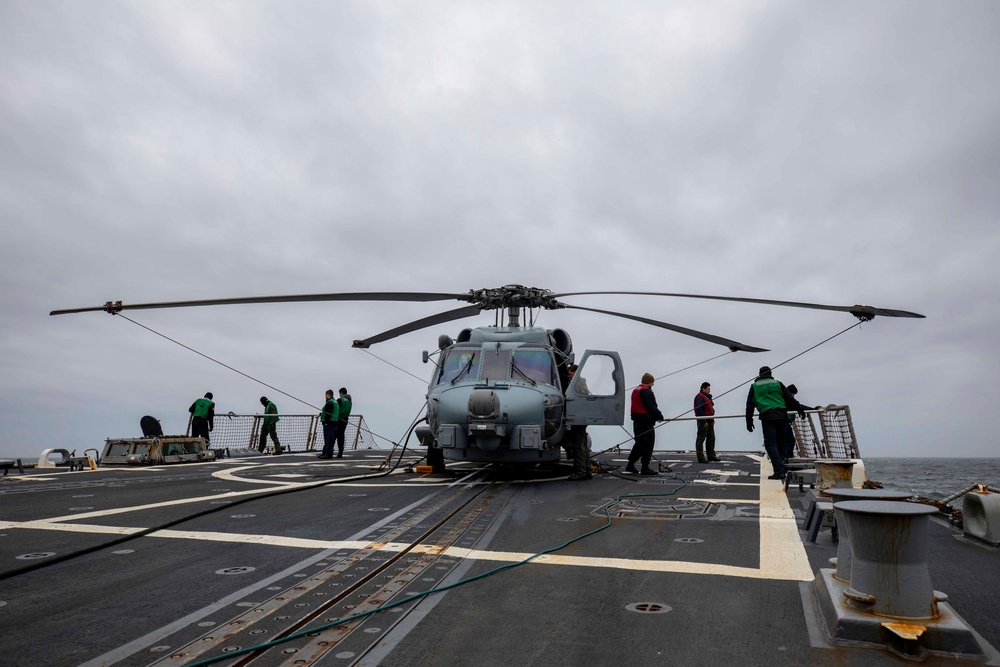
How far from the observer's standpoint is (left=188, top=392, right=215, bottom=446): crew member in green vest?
61.5ft

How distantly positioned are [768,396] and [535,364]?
425cm

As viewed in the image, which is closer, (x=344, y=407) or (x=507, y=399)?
(x=507, y=399)

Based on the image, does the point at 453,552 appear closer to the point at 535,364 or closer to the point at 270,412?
the point at 535,364

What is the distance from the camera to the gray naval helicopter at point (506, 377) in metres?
10.6

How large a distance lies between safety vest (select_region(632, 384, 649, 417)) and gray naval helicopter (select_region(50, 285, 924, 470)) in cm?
62

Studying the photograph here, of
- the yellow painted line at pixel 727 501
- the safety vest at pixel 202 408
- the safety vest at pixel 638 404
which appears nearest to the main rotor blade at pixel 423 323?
the safety vest at pixel 638 404

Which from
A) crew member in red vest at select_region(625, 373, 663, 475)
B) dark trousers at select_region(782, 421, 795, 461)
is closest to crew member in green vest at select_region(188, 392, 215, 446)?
crew member in red vest at select_region(625, 373, 663, 475)

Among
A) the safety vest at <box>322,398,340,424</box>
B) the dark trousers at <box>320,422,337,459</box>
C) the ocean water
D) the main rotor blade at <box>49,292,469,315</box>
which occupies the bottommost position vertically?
the ocean water

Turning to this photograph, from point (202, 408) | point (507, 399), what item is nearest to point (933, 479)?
point (507, 399)

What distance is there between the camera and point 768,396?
35.6 feet

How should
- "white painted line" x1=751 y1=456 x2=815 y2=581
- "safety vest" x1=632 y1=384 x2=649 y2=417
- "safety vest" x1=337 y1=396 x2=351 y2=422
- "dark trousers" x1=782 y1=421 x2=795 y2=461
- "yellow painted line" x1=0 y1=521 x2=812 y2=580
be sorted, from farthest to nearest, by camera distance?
"safety vest" x1=337 y1=396 x2=351 y2=422
"dark trousers" x1=782 y1=421 x2=795 y2=461
"safety vest" x1=632 y1=384 x2=649 y2=417
"yellow painted line" x1=0 y1=521 x2=812 y2=580
"white painted line" x1=751 y1=456 x2=815 y2=581

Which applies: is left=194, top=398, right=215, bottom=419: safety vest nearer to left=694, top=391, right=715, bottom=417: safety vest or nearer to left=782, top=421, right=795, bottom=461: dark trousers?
left=694, top=391, right=715, bottom=417: safety vest

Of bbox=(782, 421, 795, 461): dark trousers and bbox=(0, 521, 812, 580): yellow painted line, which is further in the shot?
bbox=(782, 421, 795, 461): dark trousers

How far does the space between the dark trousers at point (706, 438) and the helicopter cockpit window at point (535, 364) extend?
21.7 feet
